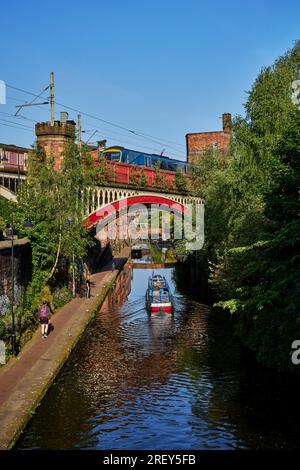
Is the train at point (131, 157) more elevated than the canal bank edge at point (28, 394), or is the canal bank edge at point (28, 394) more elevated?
the train at point (131, 157)

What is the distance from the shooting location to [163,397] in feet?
61.7

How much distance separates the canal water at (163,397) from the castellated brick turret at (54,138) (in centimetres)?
1313

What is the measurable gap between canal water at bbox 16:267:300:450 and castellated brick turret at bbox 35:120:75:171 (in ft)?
43.1

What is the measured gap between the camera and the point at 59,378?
2064 centimetres

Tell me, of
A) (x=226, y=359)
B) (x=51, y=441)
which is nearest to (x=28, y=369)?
(x=51, y=441)

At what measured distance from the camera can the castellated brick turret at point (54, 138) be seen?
36281 millimetres

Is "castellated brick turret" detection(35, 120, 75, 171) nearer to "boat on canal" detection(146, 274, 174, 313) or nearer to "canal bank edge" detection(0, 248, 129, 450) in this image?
"boat on canal" detection(146, 274, 174, 313)

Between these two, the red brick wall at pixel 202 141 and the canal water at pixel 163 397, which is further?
the red brick wall at pixel 202 141

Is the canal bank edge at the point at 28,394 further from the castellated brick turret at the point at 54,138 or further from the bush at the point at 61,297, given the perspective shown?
the castellated brick turret at the point at 54,138

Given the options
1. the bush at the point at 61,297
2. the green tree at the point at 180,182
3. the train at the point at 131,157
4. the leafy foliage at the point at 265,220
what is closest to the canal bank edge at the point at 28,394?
the bush at the point at 61,297

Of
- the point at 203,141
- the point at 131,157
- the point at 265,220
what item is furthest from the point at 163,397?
the point at 203,141

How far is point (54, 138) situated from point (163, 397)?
73.8 feet

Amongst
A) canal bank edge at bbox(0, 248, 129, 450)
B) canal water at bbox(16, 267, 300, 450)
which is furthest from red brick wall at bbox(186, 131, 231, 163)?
canal bank edge at bbox(0, 248, 129, 450)
